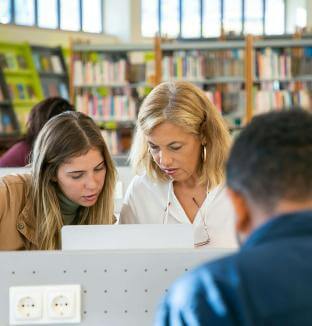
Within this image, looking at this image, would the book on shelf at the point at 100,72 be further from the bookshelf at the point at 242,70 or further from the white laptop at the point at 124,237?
the white laptop at the point at 124,237

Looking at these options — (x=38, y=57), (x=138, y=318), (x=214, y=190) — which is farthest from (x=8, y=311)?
(x=38, y=57)

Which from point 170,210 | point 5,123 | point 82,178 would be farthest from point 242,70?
point 82,178

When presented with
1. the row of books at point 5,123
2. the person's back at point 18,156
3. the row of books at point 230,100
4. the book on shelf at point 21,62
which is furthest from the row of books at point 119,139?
the person's back at point 18,156

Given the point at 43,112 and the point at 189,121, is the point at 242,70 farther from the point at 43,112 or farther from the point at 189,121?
the point at 189,121

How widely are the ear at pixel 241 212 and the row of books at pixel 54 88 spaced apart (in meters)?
10.2

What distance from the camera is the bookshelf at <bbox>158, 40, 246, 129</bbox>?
7.95 metres

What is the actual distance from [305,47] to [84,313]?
669 cm

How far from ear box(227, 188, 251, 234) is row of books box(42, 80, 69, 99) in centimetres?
1019

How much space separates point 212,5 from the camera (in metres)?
13.8

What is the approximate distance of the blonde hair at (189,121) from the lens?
2.45 metres

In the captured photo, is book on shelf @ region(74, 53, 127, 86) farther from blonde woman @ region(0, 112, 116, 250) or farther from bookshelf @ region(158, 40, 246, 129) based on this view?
blonde woman @ region(0, 112, 116, 250)

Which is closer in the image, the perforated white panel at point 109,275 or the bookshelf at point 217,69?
the perforated white panel at point 109,275

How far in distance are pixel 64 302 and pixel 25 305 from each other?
3.7 inches

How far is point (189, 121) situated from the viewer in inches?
96.8
